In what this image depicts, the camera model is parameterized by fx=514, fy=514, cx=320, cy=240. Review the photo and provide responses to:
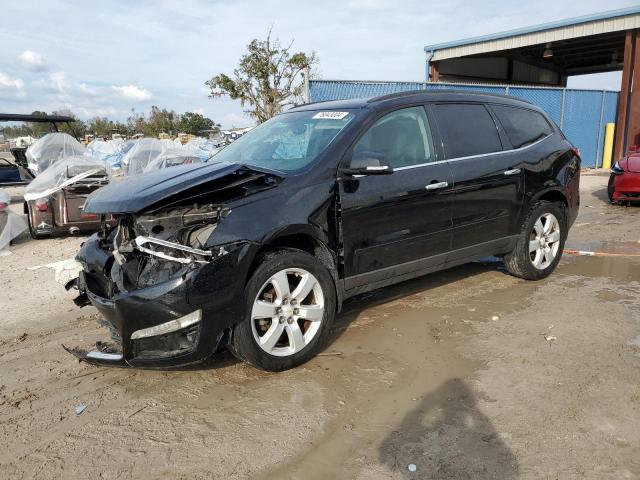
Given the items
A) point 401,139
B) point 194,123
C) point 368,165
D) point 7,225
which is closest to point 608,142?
point 401,139

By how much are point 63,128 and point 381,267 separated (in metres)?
14.6

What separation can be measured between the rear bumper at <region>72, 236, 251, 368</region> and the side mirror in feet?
3.31

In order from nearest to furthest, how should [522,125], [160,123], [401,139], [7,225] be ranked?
[401,139], [522,125], [7,225], [160,123]

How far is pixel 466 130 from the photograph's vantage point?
15.2 ft

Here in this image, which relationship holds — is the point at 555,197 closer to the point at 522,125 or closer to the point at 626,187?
the point at 522,125

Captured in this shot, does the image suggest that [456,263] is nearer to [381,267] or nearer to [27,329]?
[381,267]

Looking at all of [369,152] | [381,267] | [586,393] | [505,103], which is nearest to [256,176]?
[369,152]

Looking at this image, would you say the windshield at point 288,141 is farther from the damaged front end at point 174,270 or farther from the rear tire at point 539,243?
the rear tire at point 539,243

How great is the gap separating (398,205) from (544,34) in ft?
56.8

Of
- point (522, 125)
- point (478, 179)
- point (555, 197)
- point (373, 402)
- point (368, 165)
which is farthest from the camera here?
point (555, 197)

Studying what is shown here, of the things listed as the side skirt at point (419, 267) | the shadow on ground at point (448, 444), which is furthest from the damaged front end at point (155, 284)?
the shadow on ground at point (448, 444)

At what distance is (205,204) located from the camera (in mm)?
3287

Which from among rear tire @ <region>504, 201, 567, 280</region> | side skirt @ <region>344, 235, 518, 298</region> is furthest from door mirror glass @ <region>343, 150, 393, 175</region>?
rear tire @ <region>504, 201, 567, 280</region>

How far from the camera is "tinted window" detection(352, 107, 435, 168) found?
397 cm
